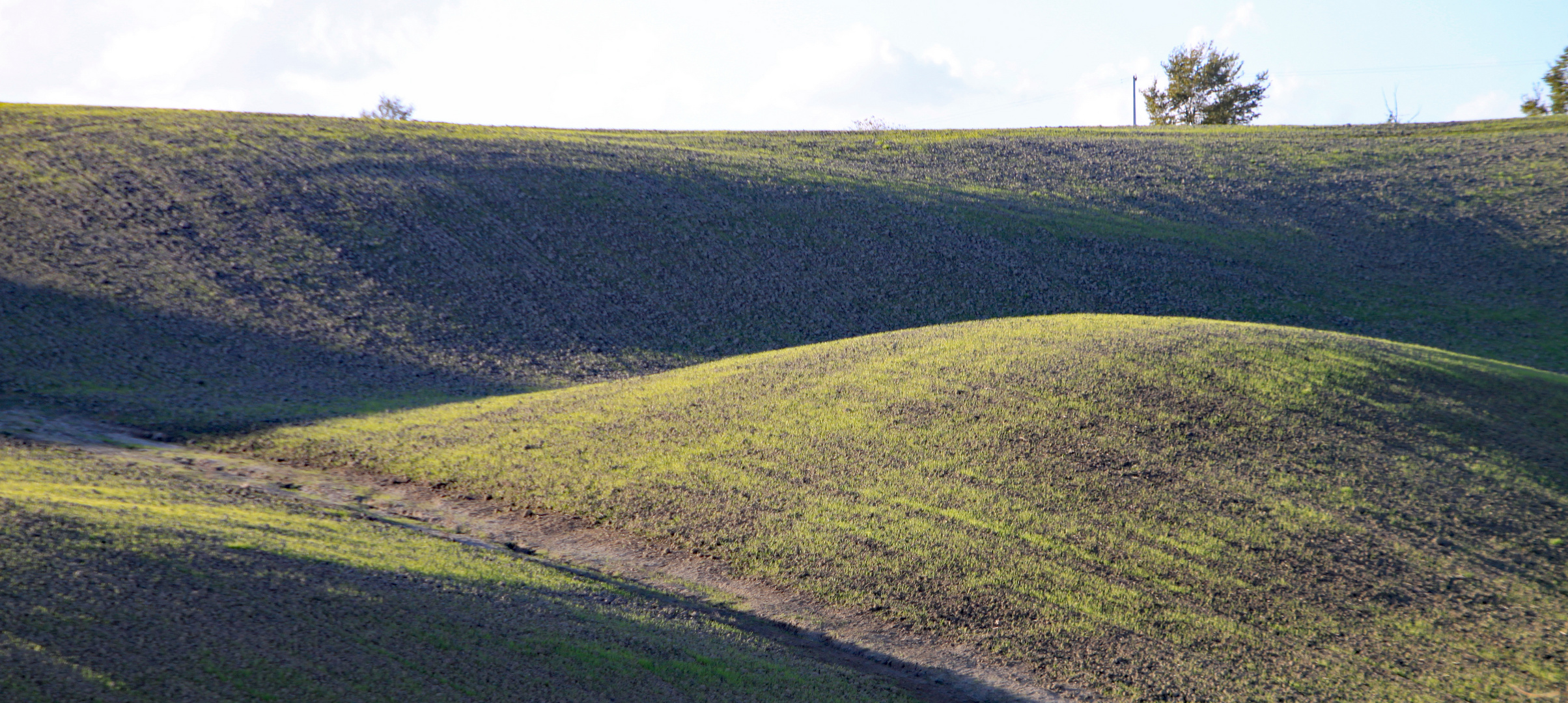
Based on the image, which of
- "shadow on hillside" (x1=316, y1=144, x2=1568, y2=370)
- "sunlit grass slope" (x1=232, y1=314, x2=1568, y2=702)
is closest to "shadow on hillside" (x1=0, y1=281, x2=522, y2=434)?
"sunlit grass slope" (x1=232, y1=314, x2=1568, y2=702)

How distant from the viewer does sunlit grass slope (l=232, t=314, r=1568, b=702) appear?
29.9 feet

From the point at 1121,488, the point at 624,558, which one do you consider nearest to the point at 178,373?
the point at 624,558

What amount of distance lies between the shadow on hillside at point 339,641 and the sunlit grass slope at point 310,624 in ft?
0.05

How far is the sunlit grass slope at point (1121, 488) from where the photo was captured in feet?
29.9

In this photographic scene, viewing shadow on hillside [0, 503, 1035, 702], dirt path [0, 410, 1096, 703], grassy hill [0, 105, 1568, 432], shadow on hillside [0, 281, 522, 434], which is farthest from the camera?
→ grassy hill [0, 105, 1568, 432]

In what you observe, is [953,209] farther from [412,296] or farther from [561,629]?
[561,629]

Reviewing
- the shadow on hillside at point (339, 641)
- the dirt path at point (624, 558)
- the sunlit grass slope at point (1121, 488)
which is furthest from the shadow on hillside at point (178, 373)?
the shadow on hillside at point (339, 641)

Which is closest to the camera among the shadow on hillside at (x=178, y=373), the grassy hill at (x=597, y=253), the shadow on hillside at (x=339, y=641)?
the shadow on hillside at (x=339, y=641)

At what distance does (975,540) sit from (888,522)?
1113 mm

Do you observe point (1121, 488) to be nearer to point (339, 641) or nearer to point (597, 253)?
point (339, 641)

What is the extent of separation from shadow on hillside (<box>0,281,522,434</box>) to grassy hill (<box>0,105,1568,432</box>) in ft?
0.26

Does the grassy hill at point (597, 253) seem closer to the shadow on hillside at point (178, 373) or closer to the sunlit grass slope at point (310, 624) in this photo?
the shadow on hillside at point (178, 373)

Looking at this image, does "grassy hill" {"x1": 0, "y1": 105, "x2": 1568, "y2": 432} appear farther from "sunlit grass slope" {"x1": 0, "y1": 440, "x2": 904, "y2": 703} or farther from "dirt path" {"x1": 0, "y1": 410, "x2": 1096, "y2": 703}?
"sunlit grass slope" {"x1": 0, "y1": 440, "x2": 904, "y2": 703}

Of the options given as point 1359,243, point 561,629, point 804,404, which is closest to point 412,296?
point 804,404
